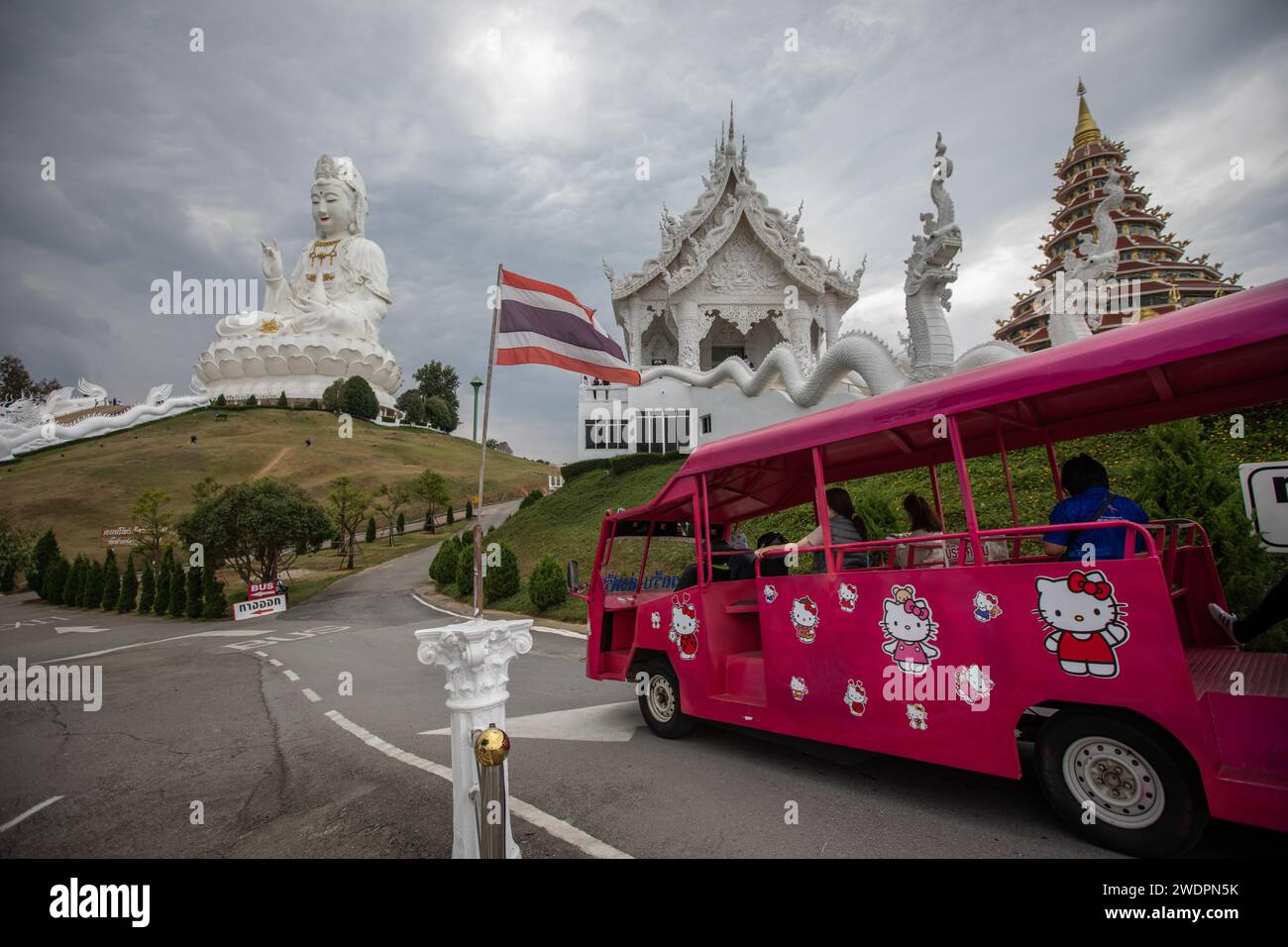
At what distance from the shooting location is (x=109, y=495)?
140 ft

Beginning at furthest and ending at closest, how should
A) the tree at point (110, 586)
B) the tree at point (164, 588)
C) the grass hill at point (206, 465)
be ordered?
the grass hill at point (206, 465) < the tree at point (110, 586) < the tree at point (164, 588)

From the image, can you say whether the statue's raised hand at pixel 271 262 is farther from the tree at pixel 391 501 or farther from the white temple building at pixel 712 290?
the white temple building at pixel 712 290

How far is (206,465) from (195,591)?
31.0m

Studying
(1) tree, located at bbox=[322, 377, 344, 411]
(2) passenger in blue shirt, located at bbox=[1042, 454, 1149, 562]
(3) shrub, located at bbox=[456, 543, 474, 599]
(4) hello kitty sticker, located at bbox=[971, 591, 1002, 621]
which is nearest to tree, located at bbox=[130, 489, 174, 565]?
(3) shrub, located at bbox=[456, 543, 474, 599]

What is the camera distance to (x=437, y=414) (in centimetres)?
7812

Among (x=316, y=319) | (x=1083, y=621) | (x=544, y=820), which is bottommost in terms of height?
(x=544, y=820)

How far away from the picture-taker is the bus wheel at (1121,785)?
2.96 metres

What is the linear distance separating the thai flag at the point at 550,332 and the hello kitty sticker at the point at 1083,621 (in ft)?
13.9

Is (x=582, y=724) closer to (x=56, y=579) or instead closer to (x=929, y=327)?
(x=929, y=327)

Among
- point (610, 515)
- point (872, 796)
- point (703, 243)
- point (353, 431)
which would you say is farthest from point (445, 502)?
point (872, 796)

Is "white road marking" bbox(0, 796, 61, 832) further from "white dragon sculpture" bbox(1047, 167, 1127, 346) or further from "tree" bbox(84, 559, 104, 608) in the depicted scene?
"tree" bbox(84, 559, 104, 608)

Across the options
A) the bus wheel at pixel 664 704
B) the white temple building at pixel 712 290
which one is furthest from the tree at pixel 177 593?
the bus wheel at pixel 664 704

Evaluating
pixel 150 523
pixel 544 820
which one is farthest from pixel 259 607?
pixel 544 820
